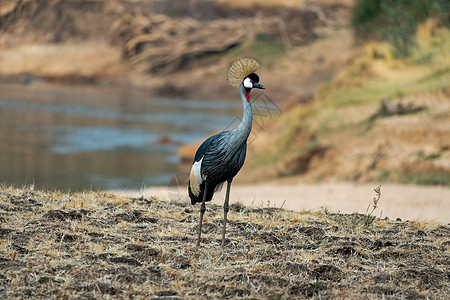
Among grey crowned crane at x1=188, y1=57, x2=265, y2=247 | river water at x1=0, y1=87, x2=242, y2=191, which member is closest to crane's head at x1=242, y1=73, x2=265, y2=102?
grey crowned crane at x1=188, y1=57, x2=265, y2=247

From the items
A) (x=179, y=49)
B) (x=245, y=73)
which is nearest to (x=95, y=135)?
(x=245, y=73)

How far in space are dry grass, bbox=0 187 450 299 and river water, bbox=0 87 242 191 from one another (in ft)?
23.5

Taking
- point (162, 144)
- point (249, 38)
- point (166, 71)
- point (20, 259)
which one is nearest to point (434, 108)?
point (162, 144)

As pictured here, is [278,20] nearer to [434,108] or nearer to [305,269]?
[434,108]

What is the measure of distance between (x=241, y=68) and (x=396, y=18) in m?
24.2

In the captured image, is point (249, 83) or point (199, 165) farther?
point (199, 165)

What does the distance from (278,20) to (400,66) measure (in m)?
35.4

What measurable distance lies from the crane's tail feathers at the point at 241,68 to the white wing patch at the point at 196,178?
717 millimetres

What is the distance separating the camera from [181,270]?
5.23 metres

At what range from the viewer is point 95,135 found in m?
27.0

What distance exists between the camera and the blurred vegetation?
23.5m

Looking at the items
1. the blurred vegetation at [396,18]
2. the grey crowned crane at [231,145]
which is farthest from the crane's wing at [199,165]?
the blurred vegetation at [396,18]

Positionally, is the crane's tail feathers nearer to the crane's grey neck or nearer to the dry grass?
the crane's grey neck

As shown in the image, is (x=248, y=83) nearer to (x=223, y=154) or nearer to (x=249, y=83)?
(x=249, y=83)
